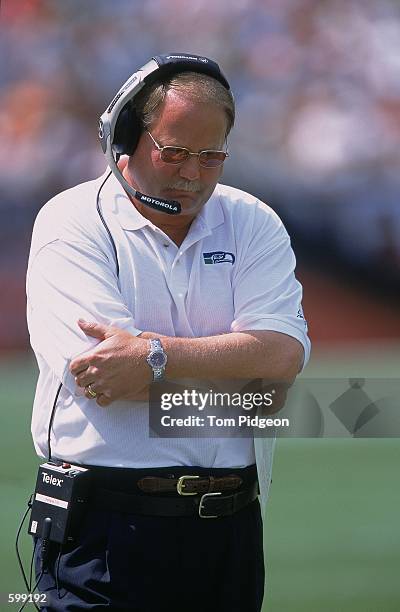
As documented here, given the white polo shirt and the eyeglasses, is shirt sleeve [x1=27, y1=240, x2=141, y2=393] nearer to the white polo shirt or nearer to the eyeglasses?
the white polo shirt

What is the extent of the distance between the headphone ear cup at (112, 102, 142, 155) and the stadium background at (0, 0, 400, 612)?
14.8 ft

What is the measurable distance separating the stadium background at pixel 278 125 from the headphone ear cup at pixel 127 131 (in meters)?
4.52

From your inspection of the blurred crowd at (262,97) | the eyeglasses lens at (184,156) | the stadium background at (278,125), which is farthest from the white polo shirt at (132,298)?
the blurred crowd at (262,97)

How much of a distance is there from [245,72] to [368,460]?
109 inches

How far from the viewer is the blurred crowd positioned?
689cm

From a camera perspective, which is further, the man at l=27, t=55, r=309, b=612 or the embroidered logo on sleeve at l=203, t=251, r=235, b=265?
the embroidered logo on sleeve at l=203, t=251, r=235, b=265

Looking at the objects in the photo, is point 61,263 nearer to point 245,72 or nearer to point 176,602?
point 176,602

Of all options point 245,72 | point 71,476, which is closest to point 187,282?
point 71,476

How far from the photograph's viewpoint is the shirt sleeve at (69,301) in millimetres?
2090

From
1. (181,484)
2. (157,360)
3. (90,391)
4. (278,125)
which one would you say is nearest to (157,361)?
(157,360)

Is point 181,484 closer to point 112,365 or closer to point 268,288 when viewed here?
point 112,365

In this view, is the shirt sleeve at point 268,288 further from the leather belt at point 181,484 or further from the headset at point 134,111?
the leather belt at point 181,484

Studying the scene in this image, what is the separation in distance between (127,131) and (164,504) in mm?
751

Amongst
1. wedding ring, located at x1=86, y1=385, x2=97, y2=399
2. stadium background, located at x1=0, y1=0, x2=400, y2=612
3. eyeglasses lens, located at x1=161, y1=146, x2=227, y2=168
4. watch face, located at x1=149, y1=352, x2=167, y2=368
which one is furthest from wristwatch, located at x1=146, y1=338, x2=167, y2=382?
stadium background, located at x1=0, y1=0, x2=400, y2=612
